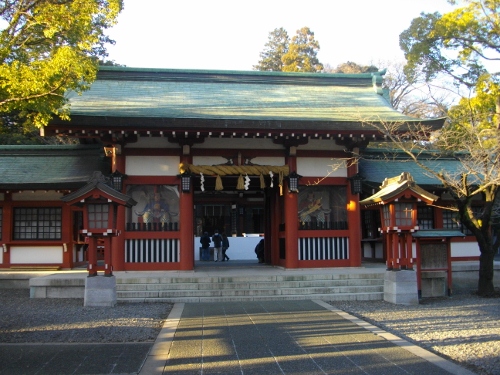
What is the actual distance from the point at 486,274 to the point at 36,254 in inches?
551

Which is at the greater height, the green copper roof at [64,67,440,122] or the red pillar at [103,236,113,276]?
the green copper roof at [64,67,440,122]

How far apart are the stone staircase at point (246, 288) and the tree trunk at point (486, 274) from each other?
2.77 metres

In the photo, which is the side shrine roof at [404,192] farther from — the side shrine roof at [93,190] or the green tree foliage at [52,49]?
the green tree foliage at [52,49]

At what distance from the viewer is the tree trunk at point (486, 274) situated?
549 inches

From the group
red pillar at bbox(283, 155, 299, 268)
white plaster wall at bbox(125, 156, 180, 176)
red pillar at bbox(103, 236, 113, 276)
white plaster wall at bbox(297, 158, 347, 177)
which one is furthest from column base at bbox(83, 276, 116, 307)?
white plaster wall at bbox(297, 158, 347, 177)

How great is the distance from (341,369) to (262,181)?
9.69 m

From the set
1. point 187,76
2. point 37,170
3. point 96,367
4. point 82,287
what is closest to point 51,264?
point 37,170

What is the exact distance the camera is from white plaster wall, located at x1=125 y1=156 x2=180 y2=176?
15781 mm

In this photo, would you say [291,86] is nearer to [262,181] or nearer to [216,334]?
[262,181]

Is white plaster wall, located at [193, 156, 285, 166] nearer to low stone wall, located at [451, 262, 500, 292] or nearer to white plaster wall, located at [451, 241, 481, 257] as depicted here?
low stone wall, located at [451, 262, 500, 292]

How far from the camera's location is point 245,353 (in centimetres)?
759

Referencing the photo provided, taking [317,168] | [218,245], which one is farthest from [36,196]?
[218,245]

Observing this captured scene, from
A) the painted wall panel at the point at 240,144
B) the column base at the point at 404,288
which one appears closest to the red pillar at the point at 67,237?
the painted wall panel at the point at 240,144

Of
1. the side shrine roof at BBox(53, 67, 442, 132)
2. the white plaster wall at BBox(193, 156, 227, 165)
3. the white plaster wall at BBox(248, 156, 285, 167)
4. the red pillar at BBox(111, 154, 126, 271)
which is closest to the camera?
the side shrine roof at BBox(53, 67, 442, 132)
